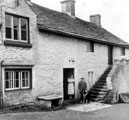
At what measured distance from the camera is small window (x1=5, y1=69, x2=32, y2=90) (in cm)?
1315

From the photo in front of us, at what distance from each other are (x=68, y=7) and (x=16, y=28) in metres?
12.0

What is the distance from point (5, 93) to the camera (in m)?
12.7

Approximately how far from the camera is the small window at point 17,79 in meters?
13.1

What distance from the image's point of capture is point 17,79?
44.8 ft

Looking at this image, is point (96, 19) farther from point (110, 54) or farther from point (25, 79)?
point (25, 79)

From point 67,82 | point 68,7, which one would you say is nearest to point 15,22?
point 67,82

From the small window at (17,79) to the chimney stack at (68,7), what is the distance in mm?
11935

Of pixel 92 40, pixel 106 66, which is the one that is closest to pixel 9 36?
pixel 92 40

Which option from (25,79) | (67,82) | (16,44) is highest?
(16,44)

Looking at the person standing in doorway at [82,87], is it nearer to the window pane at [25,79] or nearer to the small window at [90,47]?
the small window at [90,47]

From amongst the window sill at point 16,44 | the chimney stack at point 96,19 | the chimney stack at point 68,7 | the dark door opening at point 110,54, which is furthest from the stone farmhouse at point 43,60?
the chimney stack at point 96,19

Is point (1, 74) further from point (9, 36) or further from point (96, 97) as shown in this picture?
point (96, 97)

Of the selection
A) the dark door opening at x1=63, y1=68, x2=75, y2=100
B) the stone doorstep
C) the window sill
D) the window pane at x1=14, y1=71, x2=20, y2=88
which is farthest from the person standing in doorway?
the window pane at x1=14, y1=71, x2=20, y2=88

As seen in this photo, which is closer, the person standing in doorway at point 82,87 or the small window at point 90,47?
the person standing in doorway at point 82,87
